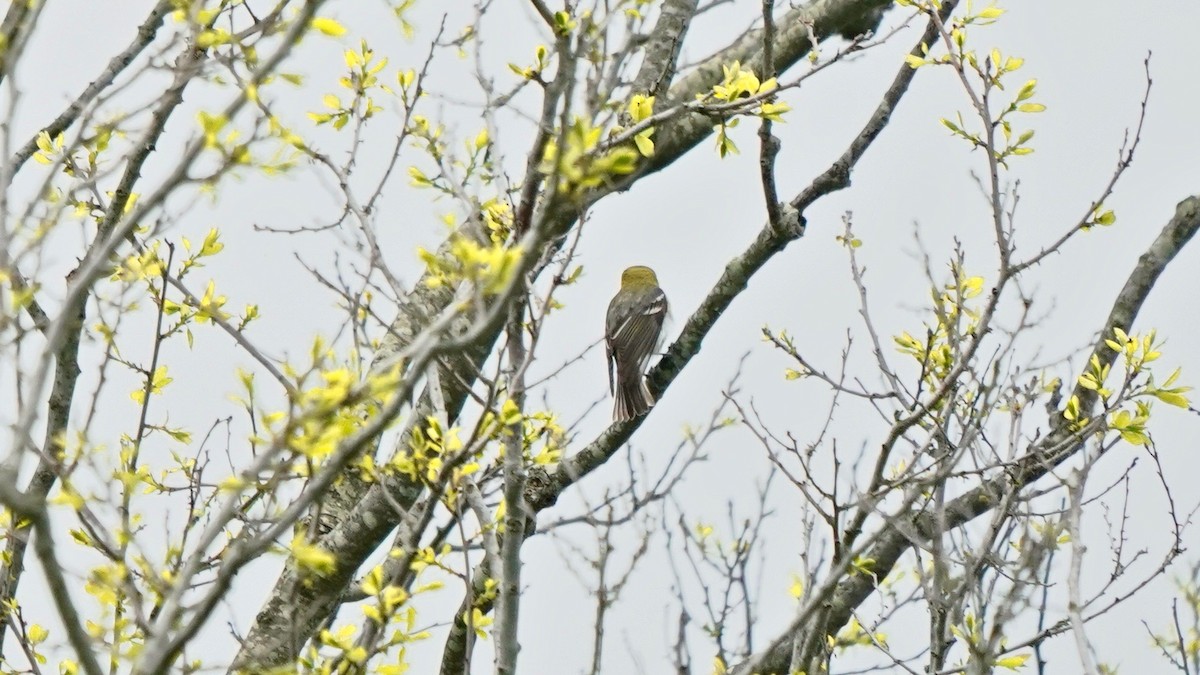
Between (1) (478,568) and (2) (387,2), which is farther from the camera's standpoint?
(1) (478,568)

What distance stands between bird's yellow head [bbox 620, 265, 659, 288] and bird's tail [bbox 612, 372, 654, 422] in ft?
9.11

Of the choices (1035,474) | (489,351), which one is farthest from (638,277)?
(1035,474)

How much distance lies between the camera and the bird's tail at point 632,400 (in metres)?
6.00

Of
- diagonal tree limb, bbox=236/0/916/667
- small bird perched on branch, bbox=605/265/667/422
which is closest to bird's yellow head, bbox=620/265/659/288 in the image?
small bird perched on branch, bbox=605/265/667/422

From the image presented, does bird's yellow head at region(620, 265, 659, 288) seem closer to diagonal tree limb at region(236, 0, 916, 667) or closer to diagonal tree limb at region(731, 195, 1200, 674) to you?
diagonal tree limb at region(236, 0, 916, 667)

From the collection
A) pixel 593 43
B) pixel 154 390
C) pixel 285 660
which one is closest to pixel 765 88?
pixel 593 43

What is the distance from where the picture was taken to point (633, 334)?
8.09m

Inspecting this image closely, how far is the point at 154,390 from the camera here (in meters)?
4.83

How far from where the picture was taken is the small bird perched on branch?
6262 mm

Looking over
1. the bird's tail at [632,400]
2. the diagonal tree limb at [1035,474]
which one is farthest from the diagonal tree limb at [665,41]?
the diagonal tree limb at [1035,474]

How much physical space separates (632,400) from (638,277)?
3.36 metres

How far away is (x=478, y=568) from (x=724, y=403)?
136 centimetres

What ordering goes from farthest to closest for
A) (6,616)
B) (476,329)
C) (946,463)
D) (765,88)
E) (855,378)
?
(855,378)
(6,616)
(946,463)
(765,88)
(476,329)

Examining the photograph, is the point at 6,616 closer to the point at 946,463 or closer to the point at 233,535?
the point at 233,535
